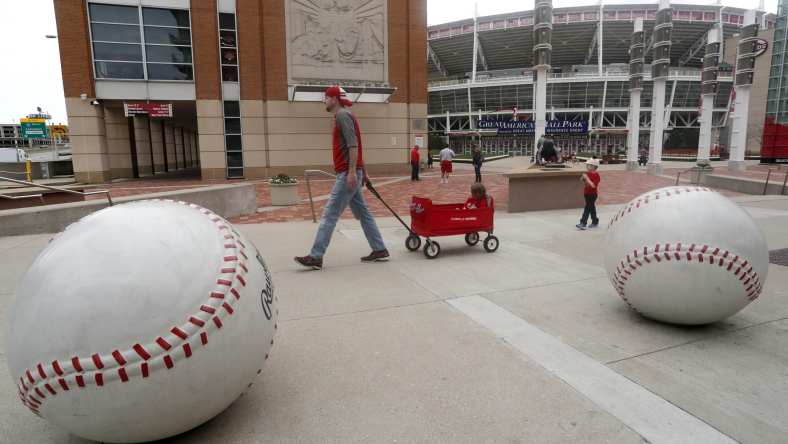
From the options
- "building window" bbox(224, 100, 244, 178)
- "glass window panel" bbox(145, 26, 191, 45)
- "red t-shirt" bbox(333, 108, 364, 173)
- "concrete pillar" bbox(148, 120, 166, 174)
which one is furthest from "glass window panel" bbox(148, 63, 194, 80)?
"red t-shirt" bbox(333, 108, 364, 173)

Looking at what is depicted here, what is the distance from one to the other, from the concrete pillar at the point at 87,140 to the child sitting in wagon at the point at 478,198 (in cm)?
2183

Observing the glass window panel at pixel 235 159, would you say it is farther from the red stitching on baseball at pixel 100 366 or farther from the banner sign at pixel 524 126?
the red stitching on baseball at pixel 100 366

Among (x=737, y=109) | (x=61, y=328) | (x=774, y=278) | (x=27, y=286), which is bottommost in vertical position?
(x=774, y=278)

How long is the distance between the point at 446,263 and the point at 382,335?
8.31 feet

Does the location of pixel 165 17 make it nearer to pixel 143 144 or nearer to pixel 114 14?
pixel 114 14

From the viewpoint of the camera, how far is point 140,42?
21234 millimetres

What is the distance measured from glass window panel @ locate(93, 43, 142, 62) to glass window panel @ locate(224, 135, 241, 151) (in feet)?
17.3

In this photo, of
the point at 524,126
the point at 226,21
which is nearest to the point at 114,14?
the point at 226,21

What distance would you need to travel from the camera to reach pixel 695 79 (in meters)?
67.8

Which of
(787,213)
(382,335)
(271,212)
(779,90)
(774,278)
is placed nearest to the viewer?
(382,335)

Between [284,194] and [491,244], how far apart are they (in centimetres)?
736

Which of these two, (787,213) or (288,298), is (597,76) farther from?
(288,298)

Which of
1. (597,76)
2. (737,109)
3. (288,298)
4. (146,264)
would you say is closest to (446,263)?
(288,298)

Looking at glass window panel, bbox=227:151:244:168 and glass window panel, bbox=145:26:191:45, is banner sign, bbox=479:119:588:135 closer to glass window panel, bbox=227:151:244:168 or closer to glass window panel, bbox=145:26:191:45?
glass window panel, bbox=227:151:244:168
